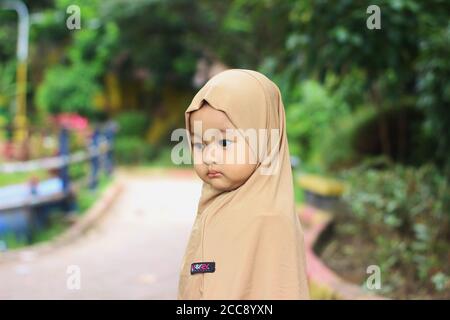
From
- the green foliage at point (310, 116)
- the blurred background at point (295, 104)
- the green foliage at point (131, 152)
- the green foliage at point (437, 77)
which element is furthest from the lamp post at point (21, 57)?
the green foliage at point (437, 77)

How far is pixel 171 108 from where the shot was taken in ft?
51.1

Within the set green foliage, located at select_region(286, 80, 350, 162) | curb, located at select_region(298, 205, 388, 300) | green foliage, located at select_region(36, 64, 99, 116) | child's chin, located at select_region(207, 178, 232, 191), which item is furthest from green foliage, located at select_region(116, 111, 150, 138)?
child's chin, located at select_region(207, 178, 232, 191)

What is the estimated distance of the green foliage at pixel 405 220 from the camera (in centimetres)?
421

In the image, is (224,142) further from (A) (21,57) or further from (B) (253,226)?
(A) (21,57)

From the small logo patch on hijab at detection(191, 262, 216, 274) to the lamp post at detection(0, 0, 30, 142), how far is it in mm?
12048

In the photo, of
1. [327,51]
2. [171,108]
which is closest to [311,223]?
[327,51]

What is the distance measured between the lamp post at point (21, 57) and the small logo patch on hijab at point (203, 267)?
39.5 ft

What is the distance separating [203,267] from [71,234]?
4.66 m

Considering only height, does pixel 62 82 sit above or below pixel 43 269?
above

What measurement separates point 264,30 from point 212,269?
32.0 feet

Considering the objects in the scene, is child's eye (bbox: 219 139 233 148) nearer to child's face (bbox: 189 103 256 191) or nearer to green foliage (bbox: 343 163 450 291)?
child's face (bbox: 189 103 256 191)

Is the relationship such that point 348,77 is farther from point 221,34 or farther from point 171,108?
point 171,108
